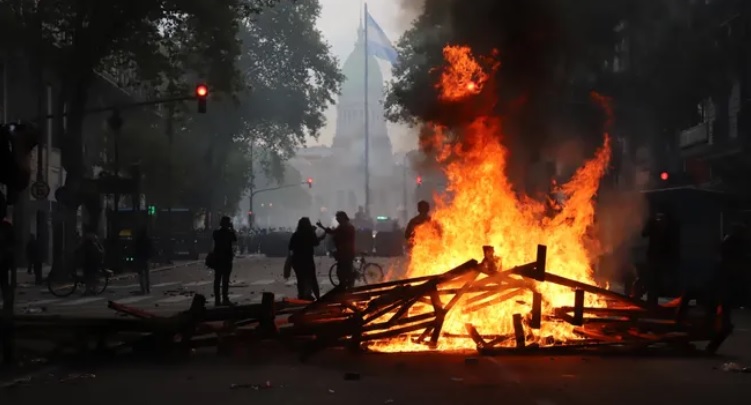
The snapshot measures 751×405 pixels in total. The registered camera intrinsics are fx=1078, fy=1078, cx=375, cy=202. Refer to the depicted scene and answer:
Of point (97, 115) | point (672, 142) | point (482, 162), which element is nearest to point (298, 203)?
point (97, 115)

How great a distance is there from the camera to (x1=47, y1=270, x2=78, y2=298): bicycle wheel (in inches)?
1035

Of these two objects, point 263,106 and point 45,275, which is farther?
point 263,106

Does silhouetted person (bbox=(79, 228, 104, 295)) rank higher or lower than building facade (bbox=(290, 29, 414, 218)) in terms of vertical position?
lower

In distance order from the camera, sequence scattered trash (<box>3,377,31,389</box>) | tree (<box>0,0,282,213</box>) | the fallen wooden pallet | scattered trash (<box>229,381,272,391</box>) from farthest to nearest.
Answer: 1. tree (<box>0,0,282,213</box>)
2. the fallen wooden pallet
3. scattered trash (<box>3,377,31,389</box>)
4. scattered trash (<box>229,381,272,391</box>)

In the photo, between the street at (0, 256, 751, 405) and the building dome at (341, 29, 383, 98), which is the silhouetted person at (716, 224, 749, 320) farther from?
the building dome at (341, 29, 383, 98)

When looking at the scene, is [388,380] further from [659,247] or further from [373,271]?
[373,271]

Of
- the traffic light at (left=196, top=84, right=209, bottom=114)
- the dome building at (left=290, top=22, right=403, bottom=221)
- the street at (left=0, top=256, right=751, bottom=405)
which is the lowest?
the street at (left=0, top=256, right=751, bottom=405)

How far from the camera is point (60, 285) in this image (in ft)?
87.1

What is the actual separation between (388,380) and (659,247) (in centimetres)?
953

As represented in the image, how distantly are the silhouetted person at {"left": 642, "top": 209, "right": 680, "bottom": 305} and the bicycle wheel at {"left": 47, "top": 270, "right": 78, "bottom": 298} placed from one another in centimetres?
1445

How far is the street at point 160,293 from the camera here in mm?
21609

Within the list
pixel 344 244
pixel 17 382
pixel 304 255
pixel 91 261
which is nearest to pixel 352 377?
pixel 17 382

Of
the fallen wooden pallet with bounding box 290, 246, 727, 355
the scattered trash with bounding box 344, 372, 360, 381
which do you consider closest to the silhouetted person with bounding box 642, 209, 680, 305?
the fallen wooden pallet with bounding box 290, 246, 727, 355

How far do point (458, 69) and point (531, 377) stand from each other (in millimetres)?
9396
